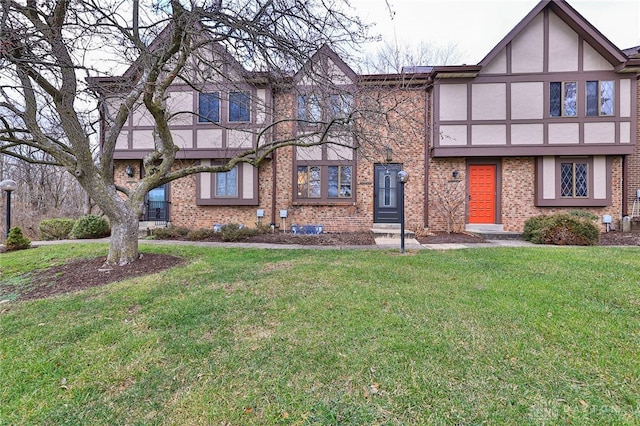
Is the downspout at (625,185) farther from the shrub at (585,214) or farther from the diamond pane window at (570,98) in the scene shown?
the diamond pane window at (570,98)

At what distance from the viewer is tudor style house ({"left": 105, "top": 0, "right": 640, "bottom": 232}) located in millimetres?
9812

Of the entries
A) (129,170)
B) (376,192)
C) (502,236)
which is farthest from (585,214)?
(129,170)

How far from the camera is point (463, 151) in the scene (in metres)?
10.2

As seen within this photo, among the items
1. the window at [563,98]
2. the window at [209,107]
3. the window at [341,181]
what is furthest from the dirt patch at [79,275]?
the window at [563,98]

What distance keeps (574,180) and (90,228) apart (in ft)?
53.0

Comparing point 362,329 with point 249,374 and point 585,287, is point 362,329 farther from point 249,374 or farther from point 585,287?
point 585,287

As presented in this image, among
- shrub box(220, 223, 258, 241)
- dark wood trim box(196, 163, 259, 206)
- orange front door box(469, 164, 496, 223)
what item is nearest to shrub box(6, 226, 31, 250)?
dark wood trim box(196, 163, 259, 206)

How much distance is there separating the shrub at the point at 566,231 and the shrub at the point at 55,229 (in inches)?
576

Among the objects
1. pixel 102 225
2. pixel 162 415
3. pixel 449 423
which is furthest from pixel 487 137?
pixel 102 225

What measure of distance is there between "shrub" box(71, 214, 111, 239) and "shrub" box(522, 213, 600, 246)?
13221 millimetres

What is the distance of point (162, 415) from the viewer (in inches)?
76.3

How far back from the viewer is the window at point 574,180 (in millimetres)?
10180

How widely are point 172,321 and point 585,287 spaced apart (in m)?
5.33

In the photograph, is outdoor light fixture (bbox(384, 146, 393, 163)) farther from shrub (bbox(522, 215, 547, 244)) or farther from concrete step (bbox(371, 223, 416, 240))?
shrub (bbox(522, 215, 547, 244))
